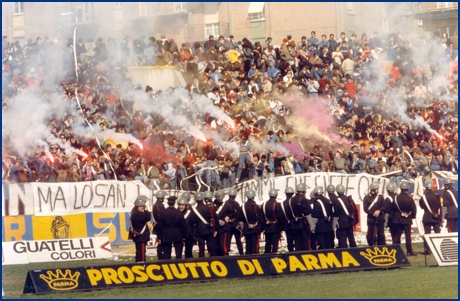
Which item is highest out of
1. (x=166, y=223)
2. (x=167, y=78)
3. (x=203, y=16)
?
(x=203, y=16)

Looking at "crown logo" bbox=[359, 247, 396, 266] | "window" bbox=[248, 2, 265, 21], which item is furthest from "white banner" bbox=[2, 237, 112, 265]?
"window" bbox=[248, 2, 265, 21]

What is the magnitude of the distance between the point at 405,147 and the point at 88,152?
673 cm

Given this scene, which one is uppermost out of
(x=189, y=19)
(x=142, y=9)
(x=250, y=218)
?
(x=142, y=9)

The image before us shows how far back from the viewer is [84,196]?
1581 centimetres

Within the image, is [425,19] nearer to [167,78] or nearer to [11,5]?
[167,78]

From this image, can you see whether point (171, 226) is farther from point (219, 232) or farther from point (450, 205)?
point (450, 205)

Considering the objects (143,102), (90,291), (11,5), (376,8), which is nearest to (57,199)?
(90,291)

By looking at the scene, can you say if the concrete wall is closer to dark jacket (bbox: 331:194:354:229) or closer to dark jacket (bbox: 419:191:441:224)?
dark jacket (bbox: 331:194:354:229)

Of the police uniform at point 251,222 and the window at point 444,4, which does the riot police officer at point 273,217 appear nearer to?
the police uniform at point 251,222

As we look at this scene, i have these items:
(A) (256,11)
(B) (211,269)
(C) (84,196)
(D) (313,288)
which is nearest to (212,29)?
(A) (256,11)

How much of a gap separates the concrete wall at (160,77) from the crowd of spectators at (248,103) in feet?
0.63

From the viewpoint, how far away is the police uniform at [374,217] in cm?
1501

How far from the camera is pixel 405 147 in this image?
65.7 ft

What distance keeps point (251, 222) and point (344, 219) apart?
1.49 meters
